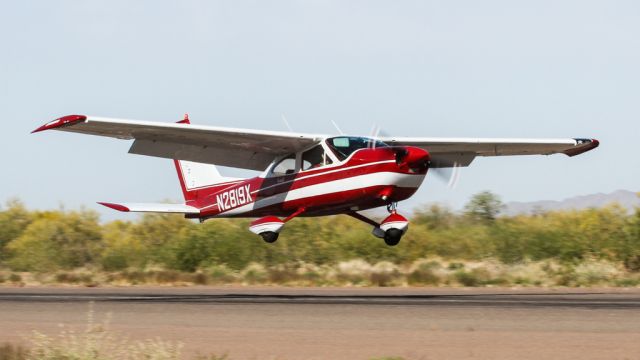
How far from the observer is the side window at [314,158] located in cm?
2231

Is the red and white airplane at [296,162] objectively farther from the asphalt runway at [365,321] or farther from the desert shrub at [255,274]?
the desert shrub at [255,274]

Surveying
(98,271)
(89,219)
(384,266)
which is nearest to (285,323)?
(384,266)

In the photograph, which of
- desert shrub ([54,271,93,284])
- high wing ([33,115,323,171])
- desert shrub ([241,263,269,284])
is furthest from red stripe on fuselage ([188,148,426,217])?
desert shrub ([54,271,93,284])

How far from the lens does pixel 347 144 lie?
71.9 ft

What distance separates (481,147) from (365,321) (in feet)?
29.5

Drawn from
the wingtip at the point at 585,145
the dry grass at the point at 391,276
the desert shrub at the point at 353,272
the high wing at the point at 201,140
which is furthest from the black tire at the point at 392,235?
the desert shrub at the point at 353,272

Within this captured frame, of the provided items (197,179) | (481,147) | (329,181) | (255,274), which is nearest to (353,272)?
(255,274)

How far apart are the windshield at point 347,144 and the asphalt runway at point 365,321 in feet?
12.0

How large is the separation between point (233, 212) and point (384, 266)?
550 inches

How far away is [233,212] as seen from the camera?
2477 cm

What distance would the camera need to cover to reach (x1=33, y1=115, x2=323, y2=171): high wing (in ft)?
70.7

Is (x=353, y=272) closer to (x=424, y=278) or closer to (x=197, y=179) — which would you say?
(x=424, y=278)

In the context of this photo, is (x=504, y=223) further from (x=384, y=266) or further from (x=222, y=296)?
(x=222, y=296)

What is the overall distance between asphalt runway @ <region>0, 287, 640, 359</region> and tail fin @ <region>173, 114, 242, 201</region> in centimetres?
308
